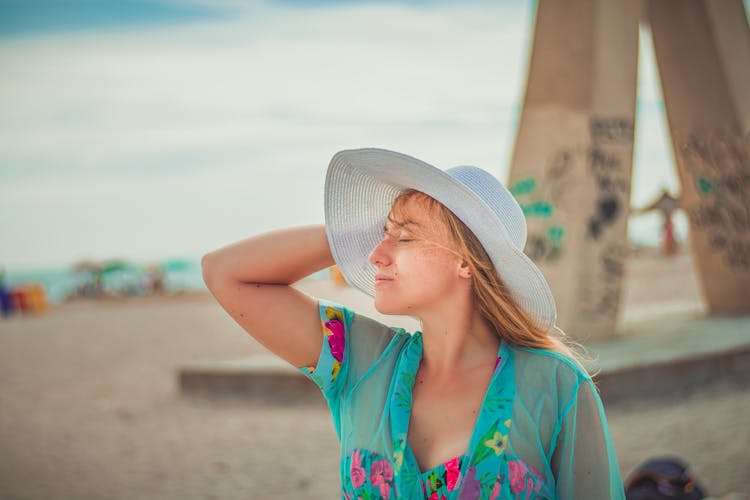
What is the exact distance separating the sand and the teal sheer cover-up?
3.07 meters

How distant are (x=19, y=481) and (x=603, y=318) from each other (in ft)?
17.8

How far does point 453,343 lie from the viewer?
2027 millimetres

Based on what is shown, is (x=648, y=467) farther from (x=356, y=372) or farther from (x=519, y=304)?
(x=356, y=372)

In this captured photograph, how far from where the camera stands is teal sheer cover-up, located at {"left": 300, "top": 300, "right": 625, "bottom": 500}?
5.70ft

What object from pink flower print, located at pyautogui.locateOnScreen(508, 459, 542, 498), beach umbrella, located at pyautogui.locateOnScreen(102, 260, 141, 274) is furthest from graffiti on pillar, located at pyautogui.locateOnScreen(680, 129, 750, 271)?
beach umbrella, located at pyautogui.locateOnScreen(102, 260, 141, 274)

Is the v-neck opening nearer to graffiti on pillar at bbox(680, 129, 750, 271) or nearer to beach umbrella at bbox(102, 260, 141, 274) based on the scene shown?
graffiti on pillar at bbox(680, 129, 750, 271)

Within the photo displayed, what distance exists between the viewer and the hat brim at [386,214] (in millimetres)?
1906

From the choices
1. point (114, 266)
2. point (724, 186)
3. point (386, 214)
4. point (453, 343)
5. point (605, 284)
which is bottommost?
point (114, 266)

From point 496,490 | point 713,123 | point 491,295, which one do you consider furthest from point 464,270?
point 713,123

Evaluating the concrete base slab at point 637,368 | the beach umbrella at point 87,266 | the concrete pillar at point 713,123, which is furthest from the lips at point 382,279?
the beach umbrella at point 87,266

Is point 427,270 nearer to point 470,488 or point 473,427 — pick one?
point 473,427

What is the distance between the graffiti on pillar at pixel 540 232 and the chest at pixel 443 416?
5.65 metres

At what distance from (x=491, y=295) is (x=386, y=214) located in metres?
0.42

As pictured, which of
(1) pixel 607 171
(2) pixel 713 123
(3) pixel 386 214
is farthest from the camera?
(2) pixel 713 123
